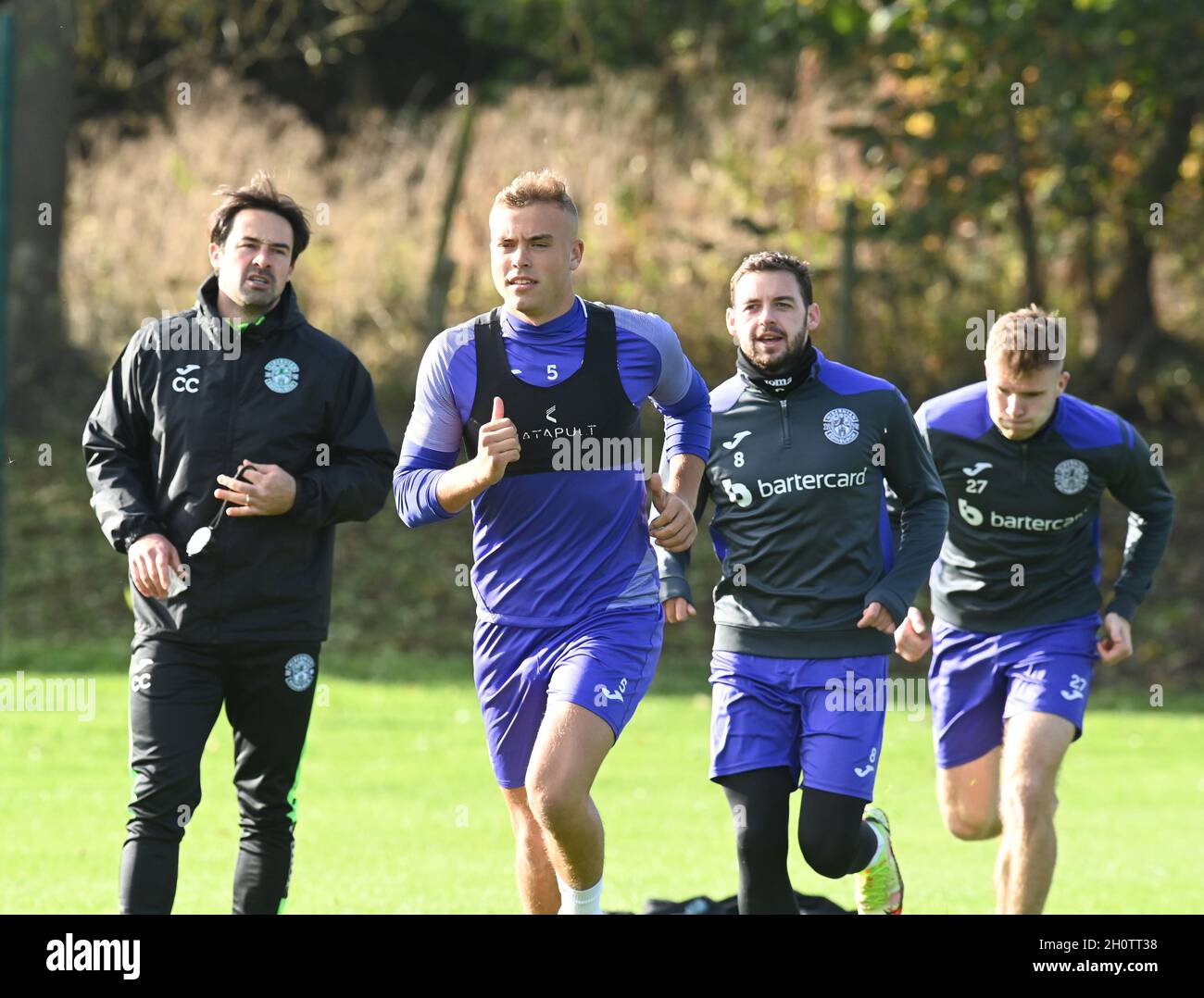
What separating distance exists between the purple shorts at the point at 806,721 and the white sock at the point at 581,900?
2.18 ft

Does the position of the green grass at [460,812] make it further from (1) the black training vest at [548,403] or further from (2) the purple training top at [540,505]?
(1) the black training vest at [548,403]

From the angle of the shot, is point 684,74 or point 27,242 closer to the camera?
point 27,242

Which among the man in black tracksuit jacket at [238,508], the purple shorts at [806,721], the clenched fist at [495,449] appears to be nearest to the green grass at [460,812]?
the man in black tracksuit jacket at [238,508]

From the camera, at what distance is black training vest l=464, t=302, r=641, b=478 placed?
19.5 feet

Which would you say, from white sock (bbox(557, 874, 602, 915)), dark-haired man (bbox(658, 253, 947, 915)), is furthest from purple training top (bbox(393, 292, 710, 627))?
white sock (bbox(557, 874, 602, 915))

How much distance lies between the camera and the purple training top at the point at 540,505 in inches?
236

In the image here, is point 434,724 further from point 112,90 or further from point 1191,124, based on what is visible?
point 112,90

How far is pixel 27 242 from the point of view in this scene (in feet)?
63.6

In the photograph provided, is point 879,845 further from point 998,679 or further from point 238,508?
point 238,508

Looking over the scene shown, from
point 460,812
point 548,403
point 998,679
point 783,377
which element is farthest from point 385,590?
point 548,403

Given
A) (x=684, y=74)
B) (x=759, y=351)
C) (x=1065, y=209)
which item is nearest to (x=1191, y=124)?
(x=1065, y=209)

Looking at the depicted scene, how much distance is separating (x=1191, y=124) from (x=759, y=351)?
14.3 m

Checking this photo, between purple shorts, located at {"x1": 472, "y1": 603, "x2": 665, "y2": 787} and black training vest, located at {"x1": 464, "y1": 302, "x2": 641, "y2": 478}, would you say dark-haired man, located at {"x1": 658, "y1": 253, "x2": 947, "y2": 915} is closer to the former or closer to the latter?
purple shorts, located at {"x1": 472, "y1": 603, "x2": 665, "y2": 787}

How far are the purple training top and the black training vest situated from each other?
26 mm
